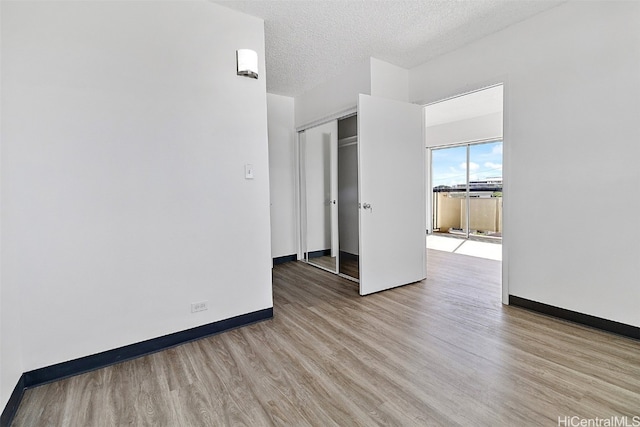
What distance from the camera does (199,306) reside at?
241cm

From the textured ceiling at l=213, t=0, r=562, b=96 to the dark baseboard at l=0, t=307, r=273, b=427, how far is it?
2531mm

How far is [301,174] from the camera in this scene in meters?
4.82

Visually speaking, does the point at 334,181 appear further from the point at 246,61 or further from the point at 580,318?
the point at 580,318

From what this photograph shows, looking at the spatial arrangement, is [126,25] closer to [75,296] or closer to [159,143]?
[159,143]

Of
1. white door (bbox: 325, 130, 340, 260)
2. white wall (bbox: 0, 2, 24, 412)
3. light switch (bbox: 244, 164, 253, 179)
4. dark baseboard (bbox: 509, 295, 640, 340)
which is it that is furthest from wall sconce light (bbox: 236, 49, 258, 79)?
dark baseboard (bbox: 509, 295, 640, 340)

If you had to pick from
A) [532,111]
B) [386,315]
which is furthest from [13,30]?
[532,111]

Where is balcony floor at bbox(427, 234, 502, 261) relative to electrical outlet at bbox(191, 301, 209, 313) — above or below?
below

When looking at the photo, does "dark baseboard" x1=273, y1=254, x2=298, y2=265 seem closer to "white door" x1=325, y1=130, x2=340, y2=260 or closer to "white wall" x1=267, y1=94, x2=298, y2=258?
"white wall" x1=267, y1=94, x2=298, y2=258

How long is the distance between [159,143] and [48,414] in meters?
1.68

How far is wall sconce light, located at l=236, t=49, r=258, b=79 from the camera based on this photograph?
247cm

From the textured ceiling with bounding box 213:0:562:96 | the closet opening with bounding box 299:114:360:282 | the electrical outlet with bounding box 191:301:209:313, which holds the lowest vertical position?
the electrical outlet with bounding box 191:301:209:313

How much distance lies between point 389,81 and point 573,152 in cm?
199

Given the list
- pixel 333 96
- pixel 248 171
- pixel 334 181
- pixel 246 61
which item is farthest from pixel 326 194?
pixel 246 61

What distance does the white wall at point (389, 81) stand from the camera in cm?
351
